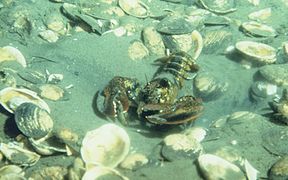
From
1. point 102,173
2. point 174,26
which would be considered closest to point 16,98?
point 102,173

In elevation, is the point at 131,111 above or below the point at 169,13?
below

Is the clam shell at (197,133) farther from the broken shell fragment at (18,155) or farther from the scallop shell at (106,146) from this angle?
the broken shell fragment at (18,155)

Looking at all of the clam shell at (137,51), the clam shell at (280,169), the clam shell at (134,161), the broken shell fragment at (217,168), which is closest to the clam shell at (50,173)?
the clam shell at (134,161)

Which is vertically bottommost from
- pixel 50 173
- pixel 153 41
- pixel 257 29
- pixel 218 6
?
pixel 50 173

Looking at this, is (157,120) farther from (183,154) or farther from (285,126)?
(285,126)

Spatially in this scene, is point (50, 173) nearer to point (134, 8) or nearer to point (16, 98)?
point (16, 98)

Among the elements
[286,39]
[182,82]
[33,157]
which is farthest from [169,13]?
[33,157]
